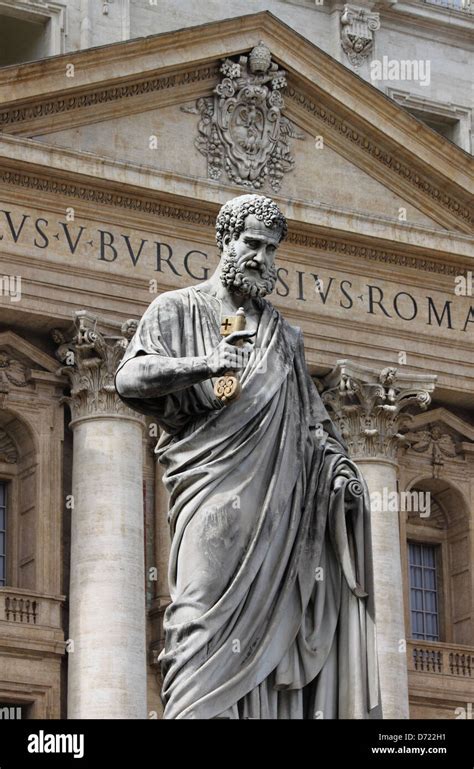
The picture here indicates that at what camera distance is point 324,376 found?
113 feet

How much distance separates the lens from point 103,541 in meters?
30.5

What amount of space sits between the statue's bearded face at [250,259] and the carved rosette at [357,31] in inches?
1187

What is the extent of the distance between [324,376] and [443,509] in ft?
11.1

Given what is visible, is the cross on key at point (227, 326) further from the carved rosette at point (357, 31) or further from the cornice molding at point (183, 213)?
the carved rosette at point (357, 31)

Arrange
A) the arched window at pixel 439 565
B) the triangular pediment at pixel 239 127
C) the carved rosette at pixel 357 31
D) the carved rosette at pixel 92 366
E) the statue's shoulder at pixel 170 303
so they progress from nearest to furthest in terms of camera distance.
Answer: the statue's shoulder at pixel 170 303, the carved rosette at pixel 92 366, the triangular pediment at pixel 239 127, the arched window at pixel 439 565, the carved rosette at pixel 357 31

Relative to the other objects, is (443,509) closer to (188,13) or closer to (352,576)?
(188,13)

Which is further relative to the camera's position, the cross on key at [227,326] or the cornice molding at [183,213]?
the cornice molding at [183,213]

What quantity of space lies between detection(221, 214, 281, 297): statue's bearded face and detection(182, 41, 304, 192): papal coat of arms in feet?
82.8

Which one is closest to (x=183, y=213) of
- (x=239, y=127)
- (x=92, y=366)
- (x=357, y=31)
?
(x=239, y=127)

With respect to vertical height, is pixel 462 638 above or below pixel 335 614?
above

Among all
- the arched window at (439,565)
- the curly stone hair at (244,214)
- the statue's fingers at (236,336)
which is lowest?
the statue's fingers at (236,336)

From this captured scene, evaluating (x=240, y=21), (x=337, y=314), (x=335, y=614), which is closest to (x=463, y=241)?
(x=337, y=314)

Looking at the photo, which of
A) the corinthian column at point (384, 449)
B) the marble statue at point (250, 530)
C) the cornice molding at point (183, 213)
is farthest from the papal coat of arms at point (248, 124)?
the marble statue at point (250, 530)

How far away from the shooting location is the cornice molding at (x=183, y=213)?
32.2 m
